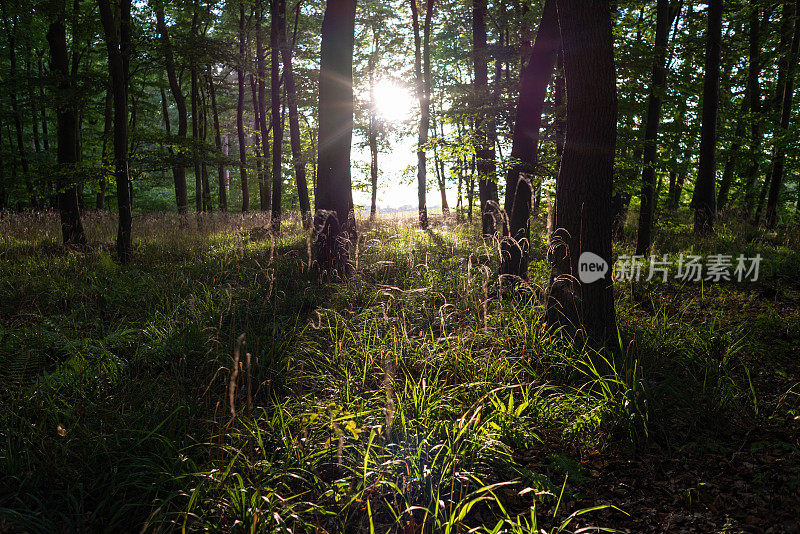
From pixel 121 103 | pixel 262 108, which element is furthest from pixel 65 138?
pixel 262 108

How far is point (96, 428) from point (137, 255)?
5.65 m

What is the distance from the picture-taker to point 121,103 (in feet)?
21.5

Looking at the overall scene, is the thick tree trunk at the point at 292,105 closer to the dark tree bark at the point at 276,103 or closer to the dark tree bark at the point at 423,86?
the dark tree bark at the point at 276,103

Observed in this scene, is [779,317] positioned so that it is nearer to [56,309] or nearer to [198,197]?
[56,309]

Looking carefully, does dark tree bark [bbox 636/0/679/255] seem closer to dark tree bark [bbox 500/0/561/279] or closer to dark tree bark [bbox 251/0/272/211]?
dark tree bark [bbox 500/0/561/279]

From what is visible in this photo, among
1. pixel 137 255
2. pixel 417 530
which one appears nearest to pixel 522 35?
pixel 137 255

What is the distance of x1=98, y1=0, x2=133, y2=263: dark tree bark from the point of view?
6211mm

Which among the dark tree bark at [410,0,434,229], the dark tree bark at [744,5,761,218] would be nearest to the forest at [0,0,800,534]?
the dark tree bark at [744,5,761,218]

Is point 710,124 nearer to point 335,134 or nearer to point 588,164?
point 588,164

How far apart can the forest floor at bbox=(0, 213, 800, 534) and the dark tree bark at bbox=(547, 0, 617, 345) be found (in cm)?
33

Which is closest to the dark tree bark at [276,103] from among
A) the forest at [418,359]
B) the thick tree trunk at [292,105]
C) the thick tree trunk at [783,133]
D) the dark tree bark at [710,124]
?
the thick tree trunk at [292,105]

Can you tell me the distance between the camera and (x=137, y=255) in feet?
23.4

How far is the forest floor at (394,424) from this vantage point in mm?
1910

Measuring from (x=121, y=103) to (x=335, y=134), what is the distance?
3.83 m
